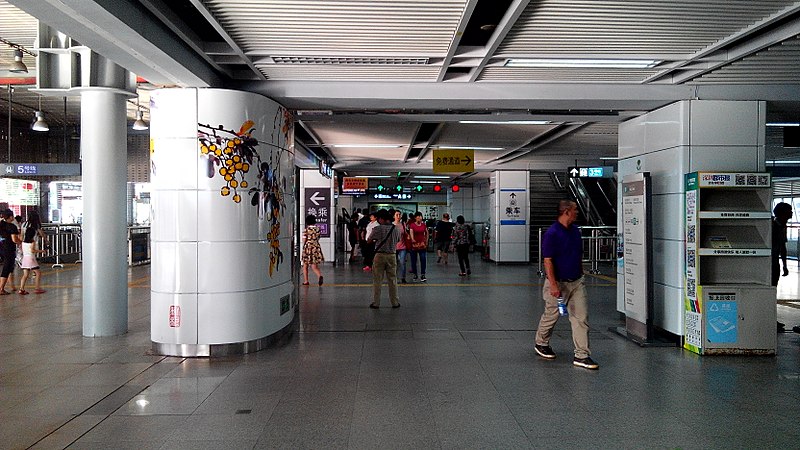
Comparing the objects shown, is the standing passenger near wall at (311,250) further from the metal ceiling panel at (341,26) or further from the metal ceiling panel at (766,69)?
the metal ceiling panel at (766,69)

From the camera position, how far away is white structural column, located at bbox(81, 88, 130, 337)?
340 inches

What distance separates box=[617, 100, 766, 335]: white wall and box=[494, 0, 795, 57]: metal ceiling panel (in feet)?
4.37

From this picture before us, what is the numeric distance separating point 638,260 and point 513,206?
1391cm

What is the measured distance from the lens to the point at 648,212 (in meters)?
8.00

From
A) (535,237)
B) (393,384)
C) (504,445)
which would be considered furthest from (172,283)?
(535,237)

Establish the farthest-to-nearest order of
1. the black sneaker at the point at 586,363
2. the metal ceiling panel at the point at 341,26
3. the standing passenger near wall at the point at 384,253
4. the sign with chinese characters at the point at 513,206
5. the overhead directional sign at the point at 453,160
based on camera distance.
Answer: the sign with chinese characters at the point at 513,206, the overhead directional sign at the point at 453,160, the standing passenger near wall at the point at 384,253, the black sneaker at the point at 586,363, the metal ceiling panel at the point at 341,26

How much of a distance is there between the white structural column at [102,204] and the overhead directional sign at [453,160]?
10569 millimetres

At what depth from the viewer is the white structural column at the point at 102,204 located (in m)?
8.64

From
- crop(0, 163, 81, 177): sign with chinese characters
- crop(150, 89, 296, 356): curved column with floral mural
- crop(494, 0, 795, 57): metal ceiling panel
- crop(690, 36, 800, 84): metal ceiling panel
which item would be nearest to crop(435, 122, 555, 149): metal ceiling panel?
crop(690, 36, 800, 84): metal ceiling panel

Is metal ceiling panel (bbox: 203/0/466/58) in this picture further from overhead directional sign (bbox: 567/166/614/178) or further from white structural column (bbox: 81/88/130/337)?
overhead directional sign (bbox: 567/166/614/178)

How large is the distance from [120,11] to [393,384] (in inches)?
165

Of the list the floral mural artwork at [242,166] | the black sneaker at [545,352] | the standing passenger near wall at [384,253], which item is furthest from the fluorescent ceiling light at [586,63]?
the standing passenger near wall at [384,253]

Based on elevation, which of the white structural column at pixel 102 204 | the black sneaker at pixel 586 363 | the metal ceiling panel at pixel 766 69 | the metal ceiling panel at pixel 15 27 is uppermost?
the metal ceiling panel at pixel 15 27

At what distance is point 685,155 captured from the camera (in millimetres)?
8094
